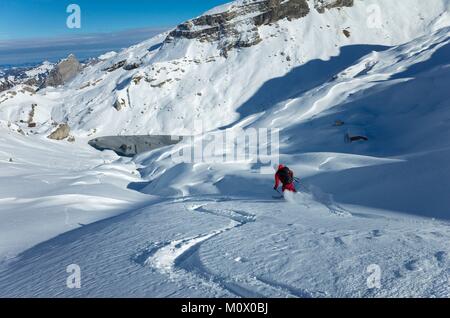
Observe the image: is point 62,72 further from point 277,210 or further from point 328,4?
point 277,210

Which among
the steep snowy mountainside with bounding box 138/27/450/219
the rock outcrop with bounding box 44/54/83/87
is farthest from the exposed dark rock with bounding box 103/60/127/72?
the rock outcrop with bounding box 44/54/83/87

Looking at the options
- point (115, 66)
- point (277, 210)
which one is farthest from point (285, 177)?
point (115, 66)

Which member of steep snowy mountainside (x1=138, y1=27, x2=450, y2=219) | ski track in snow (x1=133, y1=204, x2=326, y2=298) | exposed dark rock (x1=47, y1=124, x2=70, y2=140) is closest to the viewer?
ski track in snow (x1=133, y1=204, x2=326, y2=298)

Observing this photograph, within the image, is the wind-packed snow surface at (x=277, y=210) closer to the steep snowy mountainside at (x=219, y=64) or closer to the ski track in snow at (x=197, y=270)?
the ski track in snow at (x=197, y=270)

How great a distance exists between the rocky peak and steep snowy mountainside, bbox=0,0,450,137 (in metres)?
0.16

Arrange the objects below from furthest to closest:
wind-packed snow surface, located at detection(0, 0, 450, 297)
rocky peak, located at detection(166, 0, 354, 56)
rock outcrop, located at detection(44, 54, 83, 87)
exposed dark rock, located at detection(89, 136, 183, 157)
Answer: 1. rock outcrop, located at detection(44, 54, 83, 87)
2. rocky peak, located at detection(166, 0, 354, 56)
3. exposed dark rock, located at detection(89, 136, 183, 157)
4. wind-packed snow surface, located at detection(0, 0, 450, 297)

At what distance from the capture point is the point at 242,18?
7244cm

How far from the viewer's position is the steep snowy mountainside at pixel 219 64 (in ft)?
193

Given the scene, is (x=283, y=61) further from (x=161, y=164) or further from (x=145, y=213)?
(x=145, y=213)

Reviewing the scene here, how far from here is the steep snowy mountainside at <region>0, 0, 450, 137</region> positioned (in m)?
58.9

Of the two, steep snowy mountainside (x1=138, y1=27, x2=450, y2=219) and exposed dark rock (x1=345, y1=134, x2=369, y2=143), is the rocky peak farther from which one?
exposed dark rock (x1=345, y1=134, x2=369, y2=143)

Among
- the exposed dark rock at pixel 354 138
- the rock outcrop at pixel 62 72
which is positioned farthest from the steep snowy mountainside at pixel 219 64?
the rock outcrop at pixel 62 72

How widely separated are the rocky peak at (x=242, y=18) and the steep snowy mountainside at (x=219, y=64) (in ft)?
0.53
